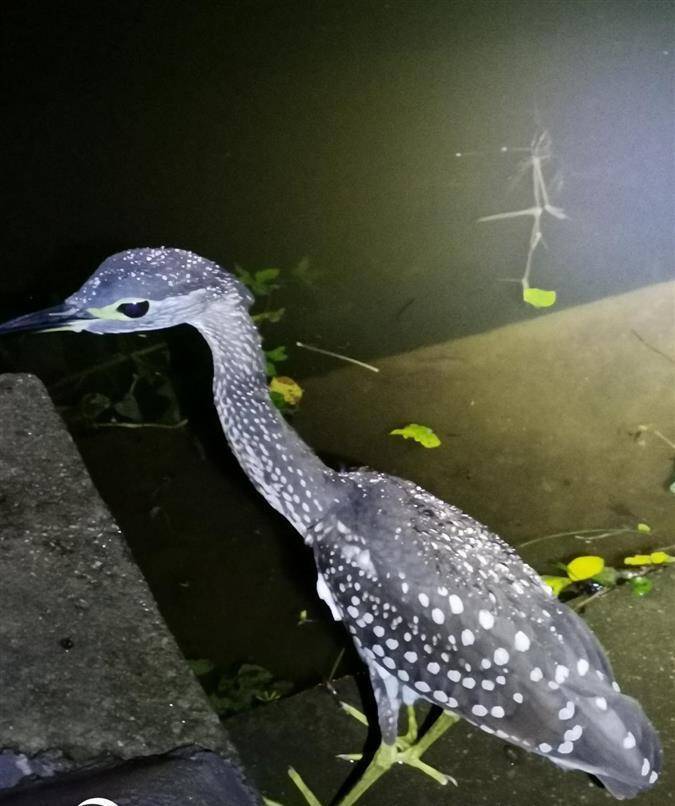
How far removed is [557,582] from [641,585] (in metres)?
0.19

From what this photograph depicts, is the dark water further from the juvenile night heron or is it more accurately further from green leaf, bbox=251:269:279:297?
the juvenile night heron

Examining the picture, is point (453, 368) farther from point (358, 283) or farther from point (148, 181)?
point (148, 181)

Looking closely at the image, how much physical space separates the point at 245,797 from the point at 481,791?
0.61 m

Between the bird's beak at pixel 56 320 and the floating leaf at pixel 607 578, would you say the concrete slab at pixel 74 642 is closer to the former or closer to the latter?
the bird's beak at pixel 56 320

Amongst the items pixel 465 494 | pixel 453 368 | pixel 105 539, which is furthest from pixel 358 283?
pixel 105 539

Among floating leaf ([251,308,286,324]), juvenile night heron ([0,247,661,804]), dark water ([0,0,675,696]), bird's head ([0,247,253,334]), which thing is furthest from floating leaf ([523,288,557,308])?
bird's head ([0,247,253,334])

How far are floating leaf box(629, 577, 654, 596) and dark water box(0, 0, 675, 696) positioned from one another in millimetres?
713

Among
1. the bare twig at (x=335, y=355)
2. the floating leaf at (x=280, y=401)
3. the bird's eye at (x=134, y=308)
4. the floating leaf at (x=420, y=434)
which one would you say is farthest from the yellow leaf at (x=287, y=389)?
the bird's eye at (x=134, y=308)

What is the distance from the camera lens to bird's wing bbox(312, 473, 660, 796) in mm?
1498

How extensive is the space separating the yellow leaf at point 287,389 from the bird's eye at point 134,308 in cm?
107

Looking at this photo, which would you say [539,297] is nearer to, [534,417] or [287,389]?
[534,417]

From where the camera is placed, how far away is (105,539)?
5.68ft

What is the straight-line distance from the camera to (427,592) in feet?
4.99

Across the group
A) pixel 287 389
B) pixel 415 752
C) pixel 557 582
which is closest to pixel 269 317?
pixel 287 389
